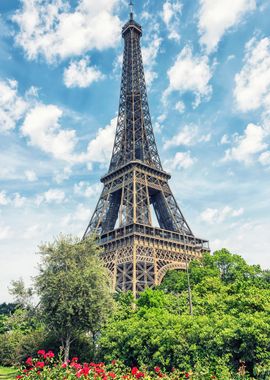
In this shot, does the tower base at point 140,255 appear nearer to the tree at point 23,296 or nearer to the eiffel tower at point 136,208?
the eiffel tower at point 136,208

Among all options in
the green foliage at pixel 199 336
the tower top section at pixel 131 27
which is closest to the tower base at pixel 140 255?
the green foliage at pixel 199 336

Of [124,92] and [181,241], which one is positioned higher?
[124,92]

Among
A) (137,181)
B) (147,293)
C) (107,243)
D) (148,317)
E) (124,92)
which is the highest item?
(124,92)

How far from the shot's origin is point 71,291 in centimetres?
2269

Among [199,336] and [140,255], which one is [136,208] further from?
[199,336]

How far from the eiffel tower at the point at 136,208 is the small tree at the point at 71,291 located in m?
12.2

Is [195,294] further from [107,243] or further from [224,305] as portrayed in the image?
[107,243]

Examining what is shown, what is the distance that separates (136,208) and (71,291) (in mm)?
26120

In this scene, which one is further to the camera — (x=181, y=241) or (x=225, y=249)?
(x=181, y=241)

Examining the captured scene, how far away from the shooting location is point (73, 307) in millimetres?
22734

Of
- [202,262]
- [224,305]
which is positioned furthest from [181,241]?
[224,305]

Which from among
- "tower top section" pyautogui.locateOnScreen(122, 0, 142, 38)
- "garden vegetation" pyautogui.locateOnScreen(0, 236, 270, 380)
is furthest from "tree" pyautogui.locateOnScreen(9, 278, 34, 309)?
"tower top section" pyautogui.locateOnScreen(122, 0, 142, 38)

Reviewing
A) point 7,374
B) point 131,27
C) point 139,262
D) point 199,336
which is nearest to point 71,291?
point 7,374

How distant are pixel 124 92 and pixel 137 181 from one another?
81.5ft
